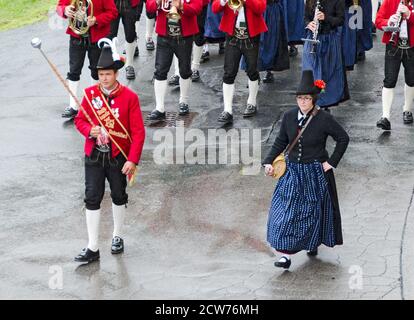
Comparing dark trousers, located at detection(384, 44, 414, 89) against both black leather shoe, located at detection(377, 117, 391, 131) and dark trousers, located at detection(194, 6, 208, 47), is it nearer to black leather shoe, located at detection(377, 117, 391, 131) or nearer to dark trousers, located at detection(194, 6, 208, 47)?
black leather shoe, located at detection(377, 117, 391, 131)

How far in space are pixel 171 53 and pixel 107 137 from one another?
412 centimetres

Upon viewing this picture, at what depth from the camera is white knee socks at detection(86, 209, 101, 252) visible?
8.90 metres

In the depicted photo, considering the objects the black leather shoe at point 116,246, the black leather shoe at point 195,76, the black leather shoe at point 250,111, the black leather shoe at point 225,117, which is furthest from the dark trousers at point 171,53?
the black leather shoe at point 116,246

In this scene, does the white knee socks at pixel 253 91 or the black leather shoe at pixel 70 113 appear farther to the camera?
the black leather shoe at pixel 70 113

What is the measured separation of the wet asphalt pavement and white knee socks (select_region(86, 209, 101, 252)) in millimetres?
173

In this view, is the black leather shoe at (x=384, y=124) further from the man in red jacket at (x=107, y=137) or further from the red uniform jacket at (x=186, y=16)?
the man in red jacket at (x=107, y=137)

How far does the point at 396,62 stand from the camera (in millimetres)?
12016

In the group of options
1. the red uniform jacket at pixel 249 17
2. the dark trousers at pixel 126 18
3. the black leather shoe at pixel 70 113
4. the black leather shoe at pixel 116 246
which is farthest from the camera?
the dark trousers at pixel 126 18

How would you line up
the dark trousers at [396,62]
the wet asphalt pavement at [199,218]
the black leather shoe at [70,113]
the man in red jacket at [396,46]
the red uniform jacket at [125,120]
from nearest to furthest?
the wet asphalt pavement at [199,218]
the red uniform jacket at [125,120]
the man in red jacket at [396,46]
the dark trousers at [396,62]
the black leather shoe at [70,113]

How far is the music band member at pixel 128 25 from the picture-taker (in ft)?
45.8

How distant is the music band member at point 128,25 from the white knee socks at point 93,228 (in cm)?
520

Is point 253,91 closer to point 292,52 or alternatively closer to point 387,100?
point 387,100

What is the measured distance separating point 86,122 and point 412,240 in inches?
119

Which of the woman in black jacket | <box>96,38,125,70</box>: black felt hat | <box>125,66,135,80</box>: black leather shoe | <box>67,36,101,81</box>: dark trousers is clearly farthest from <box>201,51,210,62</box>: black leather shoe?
the woman in black jacket
